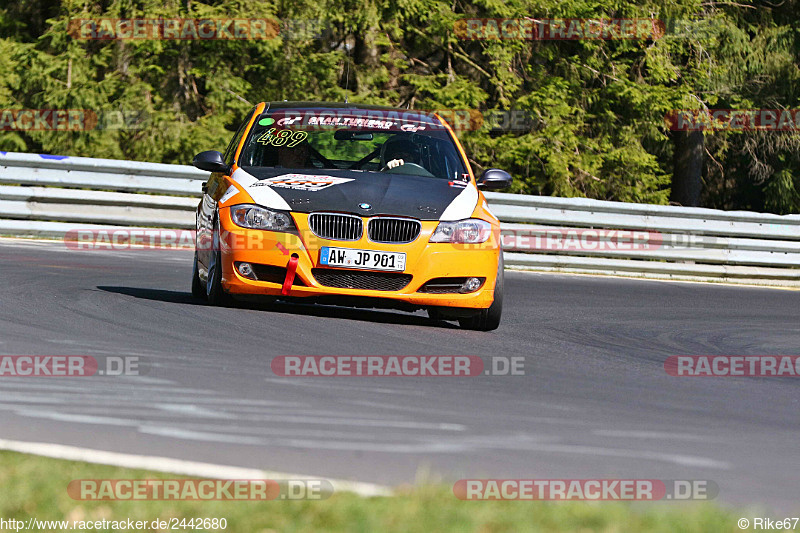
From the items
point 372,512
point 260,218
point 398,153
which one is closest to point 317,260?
point 260,218

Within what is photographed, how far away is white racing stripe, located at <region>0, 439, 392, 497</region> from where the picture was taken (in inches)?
155

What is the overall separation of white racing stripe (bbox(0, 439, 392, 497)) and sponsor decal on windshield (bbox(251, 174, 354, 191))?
4.06 m

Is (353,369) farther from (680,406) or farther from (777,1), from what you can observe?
(777,1)

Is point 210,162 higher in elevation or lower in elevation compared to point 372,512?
higher

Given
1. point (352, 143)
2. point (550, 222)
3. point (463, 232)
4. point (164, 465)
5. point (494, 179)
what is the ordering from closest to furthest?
point (164, 465) → point (463, 232) → point (494, 179) → point (352, 143) → point (550, 222)

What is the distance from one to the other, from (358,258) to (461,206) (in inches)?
33.6

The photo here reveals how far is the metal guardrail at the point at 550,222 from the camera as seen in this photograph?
1490 centimetres

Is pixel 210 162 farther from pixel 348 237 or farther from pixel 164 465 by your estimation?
pixel 164 465

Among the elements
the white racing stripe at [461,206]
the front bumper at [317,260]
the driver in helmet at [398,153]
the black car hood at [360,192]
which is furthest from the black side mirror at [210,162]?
the white racing stripe at [461,206]

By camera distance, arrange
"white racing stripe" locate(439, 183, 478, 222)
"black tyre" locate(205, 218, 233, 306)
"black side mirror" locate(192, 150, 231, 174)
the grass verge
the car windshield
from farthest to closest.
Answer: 1. the car windshield
2. "black side mirror" locate(192, 150, 231, 174)
3. "black tyre" locate(205, 218, 233, 306)
4. "white racing stripe" locate(439, 183, 478, 222)
5. the grass verge

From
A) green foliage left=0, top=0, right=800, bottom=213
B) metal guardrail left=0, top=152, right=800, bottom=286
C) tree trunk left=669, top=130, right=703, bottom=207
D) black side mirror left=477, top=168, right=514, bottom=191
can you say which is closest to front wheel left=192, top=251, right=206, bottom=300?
black side mirror left=477, top=168, right=514, bottom=191

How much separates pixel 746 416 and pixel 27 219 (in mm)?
10979

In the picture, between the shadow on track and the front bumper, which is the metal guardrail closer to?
the shadow on track

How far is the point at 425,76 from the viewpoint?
2250 centimetres
